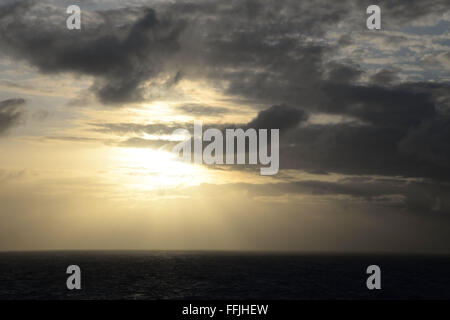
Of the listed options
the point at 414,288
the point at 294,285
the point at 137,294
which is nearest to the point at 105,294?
the point at 137,294

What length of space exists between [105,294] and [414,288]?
54.9 meters

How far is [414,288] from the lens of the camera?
3204 inches

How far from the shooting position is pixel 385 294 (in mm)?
70062
